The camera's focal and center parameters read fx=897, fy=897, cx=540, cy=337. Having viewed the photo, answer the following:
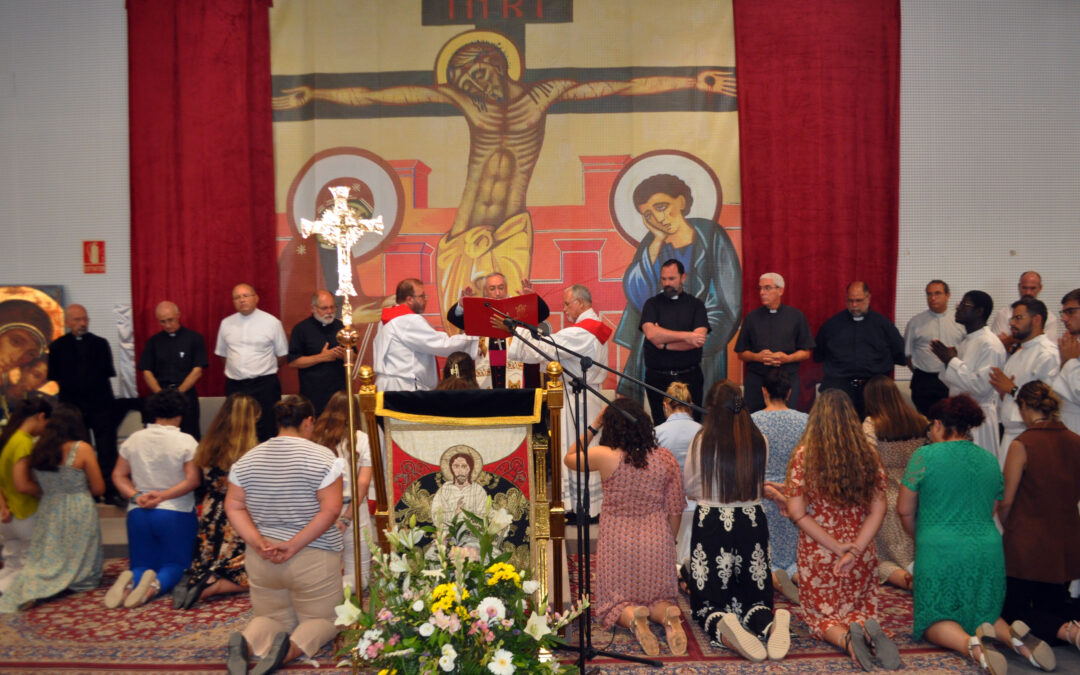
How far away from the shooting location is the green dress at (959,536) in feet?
14.4

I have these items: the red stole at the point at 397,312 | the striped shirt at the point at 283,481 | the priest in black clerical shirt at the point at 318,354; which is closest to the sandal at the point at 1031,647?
the striped shirt at the point at 283,481

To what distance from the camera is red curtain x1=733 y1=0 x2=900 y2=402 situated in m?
8.34

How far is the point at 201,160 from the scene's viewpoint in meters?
8.59

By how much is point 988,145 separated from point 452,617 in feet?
26.1

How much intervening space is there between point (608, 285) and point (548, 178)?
116 cm

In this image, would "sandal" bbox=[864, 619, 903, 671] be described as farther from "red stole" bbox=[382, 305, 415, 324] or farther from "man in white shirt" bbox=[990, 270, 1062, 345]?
"man in white shirt" bbox=[990, 270, 1062, 345]

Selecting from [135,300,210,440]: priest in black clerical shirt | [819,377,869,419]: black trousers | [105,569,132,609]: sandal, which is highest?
[135,300,210,440]: priest in black clerical shirt

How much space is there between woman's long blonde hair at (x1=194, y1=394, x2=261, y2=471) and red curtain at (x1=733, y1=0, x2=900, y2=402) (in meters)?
4.82

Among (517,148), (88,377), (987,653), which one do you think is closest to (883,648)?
(987,653)

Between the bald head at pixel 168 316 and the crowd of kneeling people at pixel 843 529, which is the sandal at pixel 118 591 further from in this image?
the bald head at pixel 168 316

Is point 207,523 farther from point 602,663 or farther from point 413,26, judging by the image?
point 413,26

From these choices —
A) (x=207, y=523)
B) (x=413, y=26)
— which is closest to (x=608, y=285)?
(x=413, y=26)

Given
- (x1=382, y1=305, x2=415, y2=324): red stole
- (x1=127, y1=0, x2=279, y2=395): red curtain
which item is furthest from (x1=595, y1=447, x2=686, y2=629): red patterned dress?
(x1=127, y1=0, x2=279, y2=395): red curtain

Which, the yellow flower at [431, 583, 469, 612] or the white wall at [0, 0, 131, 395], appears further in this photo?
the white wall at [0, 0, 131, 395]
